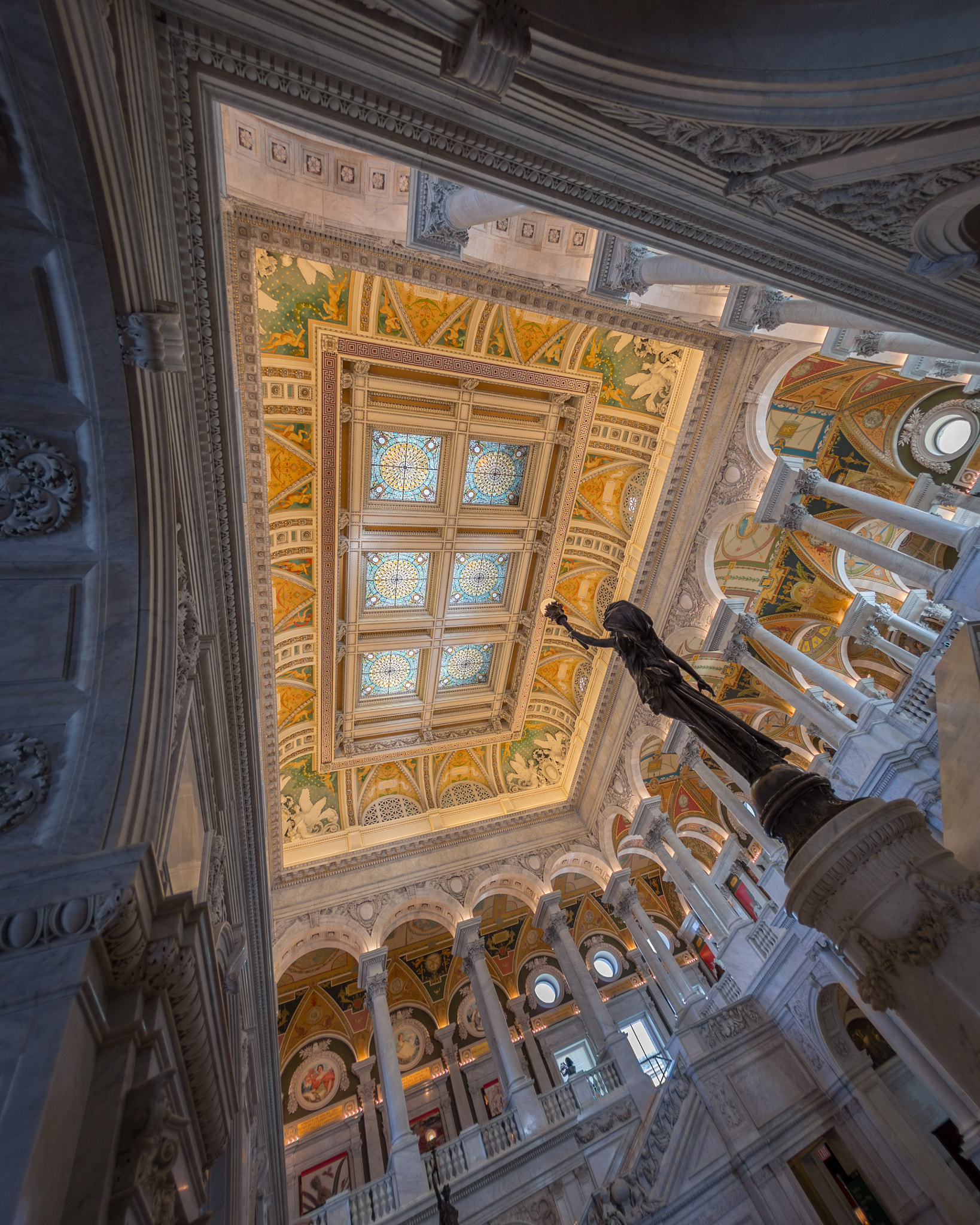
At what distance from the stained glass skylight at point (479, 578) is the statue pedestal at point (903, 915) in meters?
9.59

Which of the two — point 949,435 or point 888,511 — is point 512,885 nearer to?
point 888,511

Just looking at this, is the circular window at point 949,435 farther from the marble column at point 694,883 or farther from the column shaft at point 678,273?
the marble column at point 694,883

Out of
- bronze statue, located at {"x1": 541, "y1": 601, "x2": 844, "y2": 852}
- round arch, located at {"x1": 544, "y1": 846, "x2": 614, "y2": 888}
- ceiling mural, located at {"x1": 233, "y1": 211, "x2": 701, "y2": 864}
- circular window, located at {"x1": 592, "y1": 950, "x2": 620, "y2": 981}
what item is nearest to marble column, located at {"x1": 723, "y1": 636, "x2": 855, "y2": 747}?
ceiling mural, located at {"x1": 233, "y1": 211, "x2": 701, "y2": 864}

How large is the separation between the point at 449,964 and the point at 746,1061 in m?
9.89

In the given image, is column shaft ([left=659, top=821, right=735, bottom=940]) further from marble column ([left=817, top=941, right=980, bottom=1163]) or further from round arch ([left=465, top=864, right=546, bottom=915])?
round arch ([left=465, top=864, right=546, bottom=915])

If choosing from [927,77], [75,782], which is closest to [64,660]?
[75,782]

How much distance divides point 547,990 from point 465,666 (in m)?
10.2

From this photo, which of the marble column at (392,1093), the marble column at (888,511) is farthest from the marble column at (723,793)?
the marble column at (392,1093)

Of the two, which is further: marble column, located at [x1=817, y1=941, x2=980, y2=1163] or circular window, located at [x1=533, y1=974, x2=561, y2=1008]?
circular window, located at [x1=533, y1=974, x2=561, y2=1008]

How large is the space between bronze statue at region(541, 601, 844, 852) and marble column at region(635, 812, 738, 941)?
732 cm

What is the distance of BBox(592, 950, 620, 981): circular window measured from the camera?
16219 mm

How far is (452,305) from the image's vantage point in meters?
9.16

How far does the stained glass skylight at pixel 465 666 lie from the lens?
13602 mm

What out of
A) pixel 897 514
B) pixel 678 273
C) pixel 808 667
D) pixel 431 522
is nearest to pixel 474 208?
pixel 678 273
